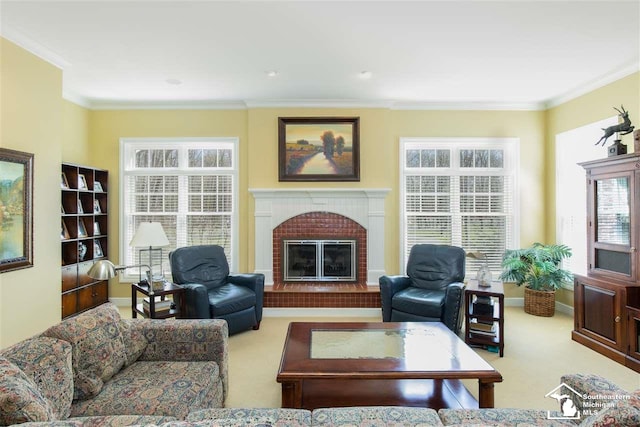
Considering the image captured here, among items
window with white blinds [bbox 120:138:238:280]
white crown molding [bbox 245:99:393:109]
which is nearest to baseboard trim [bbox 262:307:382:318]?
window with white blinds [bbox 120:138:238:280]

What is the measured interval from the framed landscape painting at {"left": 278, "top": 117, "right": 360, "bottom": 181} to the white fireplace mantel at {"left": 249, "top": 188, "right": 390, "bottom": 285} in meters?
0.25

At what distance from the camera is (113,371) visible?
74.4 inches

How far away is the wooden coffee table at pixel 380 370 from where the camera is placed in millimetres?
2031

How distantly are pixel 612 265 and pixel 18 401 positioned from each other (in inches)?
179

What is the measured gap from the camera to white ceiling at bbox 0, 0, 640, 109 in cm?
258

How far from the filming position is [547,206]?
4879 mm

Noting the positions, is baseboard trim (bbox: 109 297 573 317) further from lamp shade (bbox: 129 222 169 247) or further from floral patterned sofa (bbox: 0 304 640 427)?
floral patterned sofa (bbox: 0 304 640 427)

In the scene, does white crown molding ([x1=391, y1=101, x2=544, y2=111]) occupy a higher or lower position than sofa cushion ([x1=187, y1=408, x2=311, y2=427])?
higher

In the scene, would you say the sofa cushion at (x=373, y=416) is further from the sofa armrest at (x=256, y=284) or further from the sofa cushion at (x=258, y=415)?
the sofa armrest at (x=256, y=284)

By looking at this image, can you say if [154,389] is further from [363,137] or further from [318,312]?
[363,137]

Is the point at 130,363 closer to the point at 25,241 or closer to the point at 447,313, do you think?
the point at 25,241

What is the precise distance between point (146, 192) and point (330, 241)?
286 centimetres

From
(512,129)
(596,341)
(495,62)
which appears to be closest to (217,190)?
(495,62)

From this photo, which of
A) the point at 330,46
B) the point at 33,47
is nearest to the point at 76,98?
the point at 33,47
